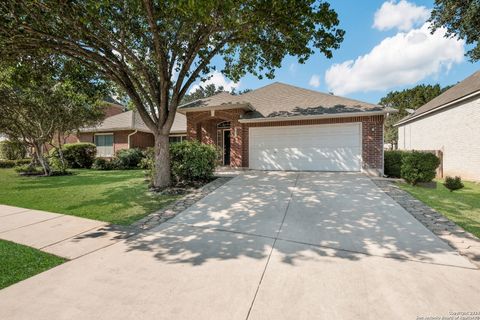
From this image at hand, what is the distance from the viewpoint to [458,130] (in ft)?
44.2

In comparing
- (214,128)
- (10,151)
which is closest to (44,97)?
(214,128)

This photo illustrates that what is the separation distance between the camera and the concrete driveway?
2.38m

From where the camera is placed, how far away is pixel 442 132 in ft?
49.9

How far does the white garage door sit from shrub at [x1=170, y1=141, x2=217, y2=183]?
415 centimetres

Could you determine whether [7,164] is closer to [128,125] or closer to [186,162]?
[128,125]

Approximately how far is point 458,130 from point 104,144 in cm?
2540

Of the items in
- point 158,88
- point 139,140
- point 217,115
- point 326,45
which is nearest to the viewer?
point 326,45

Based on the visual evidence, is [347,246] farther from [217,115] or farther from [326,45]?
[217,115]

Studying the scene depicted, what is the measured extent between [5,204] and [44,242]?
4.19 metres

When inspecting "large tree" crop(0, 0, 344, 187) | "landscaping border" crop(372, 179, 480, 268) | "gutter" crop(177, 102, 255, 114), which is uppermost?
"large tree" crop(0, 0, 344, 187)

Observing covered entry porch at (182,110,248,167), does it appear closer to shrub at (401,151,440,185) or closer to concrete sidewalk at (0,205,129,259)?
shrub at (401,151,440,185)

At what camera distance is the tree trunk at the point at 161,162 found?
325 inches

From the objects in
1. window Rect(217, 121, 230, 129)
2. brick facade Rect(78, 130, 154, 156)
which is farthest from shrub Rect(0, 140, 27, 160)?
window Rect(217, 121, 230, 129)

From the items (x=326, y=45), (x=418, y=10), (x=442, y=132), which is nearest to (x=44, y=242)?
(x=326, y=45)
